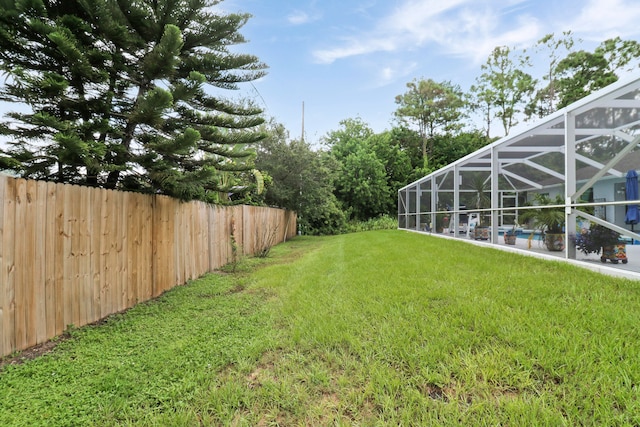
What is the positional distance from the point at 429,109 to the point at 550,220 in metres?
22.9

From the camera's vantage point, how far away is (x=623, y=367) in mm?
1688

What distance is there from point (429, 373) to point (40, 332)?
318cm

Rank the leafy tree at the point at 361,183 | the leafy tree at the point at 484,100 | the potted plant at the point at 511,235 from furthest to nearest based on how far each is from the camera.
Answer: the leafy tree at the point at 484,100
the leafy tree at the point at 361,183
the potted plant at the point at 511,235

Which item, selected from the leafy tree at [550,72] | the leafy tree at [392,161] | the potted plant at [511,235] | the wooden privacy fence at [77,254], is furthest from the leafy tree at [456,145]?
the wooden privacy fence at [77,254]

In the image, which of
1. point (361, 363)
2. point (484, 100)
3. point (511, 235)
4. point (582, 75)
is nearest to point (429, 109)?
point (484, 100)

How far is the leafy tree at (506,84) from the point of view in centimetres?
2355

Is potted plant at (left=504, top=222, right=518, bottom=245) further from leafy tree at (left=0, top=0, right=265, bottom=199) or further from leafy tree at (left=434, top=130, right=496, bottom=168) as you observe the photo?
leafy tree at (left=434, top=130, right=496, bottom=168)

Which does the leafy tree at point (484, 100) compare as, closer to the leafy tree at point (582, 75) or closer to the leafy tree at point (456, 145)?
the leafy tree at point (456, 145)

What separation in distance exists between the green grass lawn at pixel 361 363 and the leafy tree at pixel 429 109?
23.9 meters

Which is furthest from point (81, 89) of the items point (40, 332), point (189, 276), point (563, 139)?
point (563, 139)

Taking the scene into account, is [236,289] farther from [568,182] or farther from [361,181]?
[361,181]

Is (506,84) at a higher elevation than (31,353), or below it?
higher

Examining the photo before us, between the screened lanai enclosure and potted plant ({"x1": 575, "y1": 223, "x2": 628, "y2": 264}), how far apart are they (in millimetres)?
16

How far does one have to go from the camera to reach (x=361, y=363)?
1.99 meters
